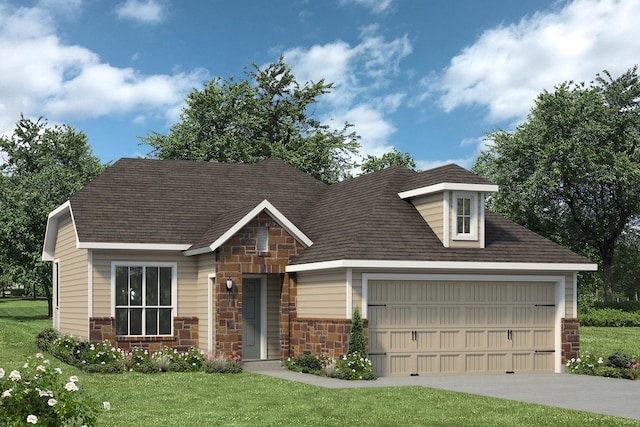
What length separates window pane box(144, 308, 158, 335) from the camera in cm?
2464

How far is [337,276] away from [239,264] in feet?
10.1

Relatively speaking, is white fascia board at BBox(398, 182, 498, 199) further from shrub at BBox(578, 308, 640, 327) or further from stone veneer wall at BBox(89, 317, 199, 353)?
shrub at BBox(578, 308, 640, 327)

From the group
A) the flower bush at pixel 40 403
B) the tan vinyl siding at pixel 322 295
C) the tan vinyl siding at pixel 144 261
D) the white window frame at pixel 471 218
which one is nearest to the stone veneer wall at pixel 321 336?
the tan vinyl siding at pixel 322 295

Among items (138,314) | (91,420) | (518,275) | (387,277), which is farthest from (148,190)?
(91,420)

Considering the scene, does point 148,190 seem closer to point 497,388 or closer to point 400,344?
point 400,344

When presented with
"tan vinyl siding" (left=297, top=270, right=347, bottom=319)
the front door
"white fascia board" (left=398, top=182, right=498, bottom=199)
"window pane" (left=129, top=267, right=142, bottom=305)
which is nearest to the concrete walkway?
the front door

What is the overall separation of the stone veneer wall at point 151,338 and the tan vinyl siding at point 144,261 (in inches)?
8.9

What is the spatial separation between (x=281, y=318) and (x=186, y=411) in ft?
31.8

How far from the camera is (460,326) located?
22.3 m

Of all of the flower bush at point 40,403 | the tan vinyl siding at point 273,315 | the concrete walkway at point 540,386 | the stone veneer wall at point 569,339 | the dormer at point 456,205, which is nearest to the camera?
the flower bush at point 40,403

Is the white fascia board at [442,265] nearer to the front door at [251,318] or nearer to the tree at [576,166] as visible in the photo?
the front door at [251,318]

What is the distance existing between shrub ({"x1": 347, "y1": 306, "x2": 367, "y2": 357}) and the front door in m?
4.74

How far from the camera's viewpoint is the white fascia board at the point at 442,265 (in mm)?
20859

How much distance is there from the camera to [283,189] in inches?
1117
